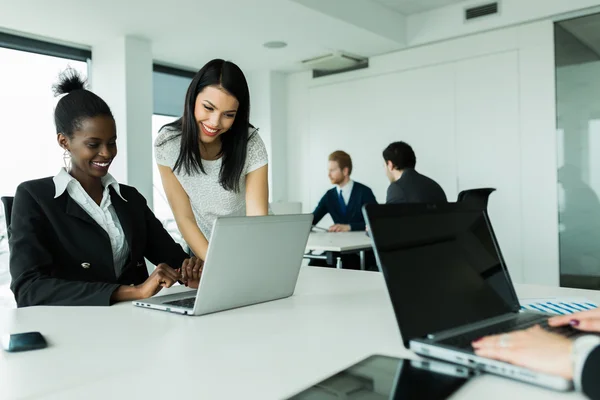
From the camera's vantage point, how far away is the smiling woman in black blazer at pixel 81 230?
1.50m

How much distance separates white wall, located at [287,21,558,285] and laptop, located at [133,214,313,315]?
13.9 feet

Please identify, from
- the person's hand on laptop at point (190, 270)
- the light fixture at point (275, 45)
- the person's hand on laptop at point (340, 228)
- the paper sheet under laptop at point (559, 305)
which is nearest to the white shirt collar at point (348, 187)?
the person's hand on laptop at point (340, 228)

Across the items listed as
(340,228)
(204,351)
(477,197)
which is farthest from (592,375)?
(340,228)

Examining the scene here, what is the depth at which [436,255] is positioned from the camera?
3.59 feet

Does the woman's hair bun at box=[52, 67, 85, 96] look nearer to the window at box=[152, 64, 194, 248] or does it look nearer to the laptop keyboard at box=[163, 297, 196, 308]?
the laptop keyboard at box=[163, 297, 196, 308]

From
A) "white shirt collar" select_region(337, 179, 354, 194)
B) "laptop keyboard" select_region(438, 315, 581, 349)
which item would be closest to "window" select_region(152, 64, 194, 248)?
"white shirt collar" select_region(337, 179, 354, 194)

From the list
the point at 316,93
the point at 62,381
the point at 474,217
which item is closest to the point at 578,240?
the point at 316,93

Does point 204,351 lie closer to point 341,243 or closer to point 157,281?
point 157,281

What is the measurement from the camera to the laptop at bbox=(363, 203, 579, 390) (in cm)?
95

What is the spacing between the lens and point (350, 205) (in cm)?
493

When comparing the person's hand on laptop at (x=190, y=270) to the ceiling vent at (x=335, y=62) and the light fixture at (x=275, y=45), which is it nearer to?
the light fixture at (x=275, y=45)

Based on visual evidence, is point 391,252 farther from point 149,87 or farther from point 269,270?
point 149,87

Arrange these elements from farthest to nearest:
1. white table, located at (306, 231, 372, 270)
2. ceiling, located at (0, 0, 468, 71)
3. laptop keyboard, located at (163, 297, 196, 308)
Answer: ceiling, located at (0, 0, 468, 71) → white table, located at (306, 231, 372, 270) → laptop keyboard, located at (163, 297, 196, 308)

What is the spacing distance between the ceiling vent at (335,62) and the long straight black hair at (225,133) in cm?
423
